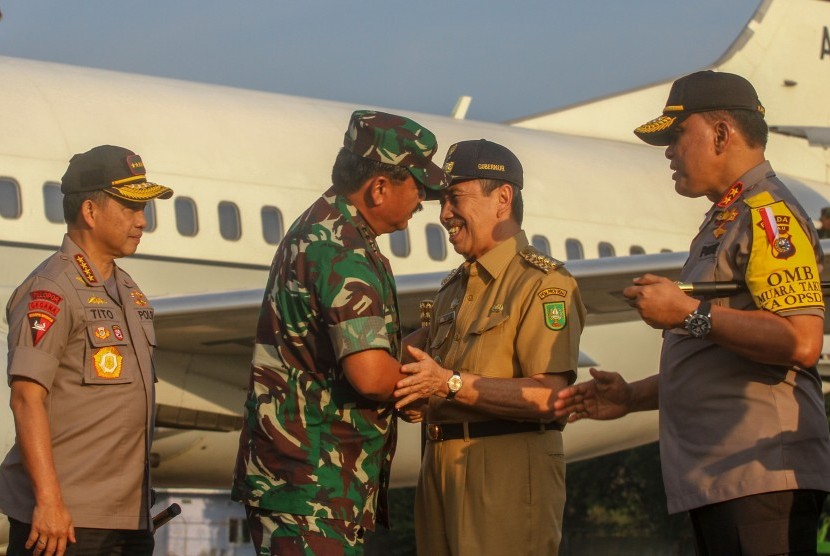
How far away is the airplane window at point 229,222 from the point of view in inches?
377

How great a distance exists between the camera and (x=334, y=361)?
351 cm

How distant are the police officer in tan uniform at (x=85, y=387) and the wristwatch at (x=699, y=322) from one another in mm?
1559

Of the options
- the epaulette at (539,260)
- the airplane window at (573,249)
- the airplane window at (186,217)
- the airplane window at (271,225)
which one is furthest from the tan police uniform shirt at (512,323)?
the airplane window at (573,249)

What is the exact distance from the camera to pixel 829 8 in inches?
682

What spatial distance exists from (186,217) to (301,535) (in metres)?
6.24

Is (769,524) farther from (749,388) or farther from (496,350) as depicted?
(496,350)

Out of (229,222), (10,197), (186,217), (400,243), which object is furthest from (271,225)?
(10,197)

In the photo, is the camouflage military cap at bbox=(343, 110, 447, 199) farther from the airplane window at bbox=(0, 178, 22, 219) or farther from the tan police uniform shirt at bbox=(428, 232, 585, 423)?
the airplane window at bbox=(0, 178, 22, 219)

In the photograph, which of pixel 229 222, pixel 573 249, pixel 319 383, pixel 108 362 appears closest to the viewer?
pixel 319 383

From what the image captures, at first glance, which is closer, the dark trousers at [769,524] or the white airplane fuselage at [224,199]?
the dark trousers at [769,524]

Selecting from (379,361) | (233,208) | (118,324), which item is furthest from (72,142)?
(379,361)

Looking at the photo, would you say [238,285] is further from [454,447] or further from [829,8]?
[829,8]

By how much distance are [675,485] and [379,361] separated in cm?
77

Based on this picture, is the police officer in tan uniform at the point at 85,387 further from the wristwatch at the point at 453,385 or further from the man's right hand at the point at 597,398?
the man's right hand at the point at 597,398
